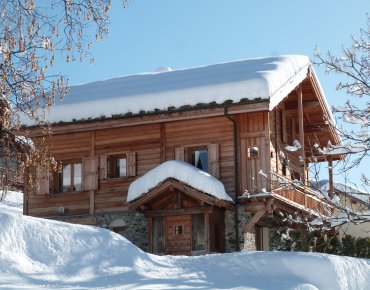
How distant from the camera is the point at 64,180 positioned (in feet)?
77.9

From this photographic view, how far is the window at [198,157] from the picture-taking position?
22.0 metres

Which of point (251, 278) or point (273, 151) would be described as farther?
point (273, 151)

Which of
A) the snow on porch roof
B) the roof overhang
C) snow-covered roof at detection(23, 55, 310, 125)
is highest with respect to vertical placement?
snow-covered roof at detection(23, 55, 310, 125)

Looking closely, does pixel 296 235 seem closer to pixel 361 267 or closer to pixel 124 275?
pixel 361 267

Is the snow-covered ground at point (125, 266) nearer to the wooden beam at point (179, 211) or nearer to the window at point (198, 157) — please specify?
the wooden beam at point (179, 211)

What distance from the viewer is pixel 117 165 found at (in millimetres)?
23188

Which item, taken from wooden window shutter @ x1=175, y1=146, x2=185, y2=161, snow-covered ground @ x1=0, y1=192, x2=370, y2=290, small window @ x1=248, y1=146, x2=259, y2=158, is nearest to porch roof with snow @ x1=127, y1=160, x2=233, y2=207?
small window @ x1=248, y1=146, x2=259, y2=158

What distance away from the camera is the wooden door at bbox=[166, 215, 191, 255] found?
20844 millimetres

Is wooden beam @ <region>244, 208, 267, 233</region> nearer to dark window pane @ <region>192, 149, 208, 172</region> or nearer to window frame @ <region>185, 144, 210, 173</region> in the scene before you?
dark window pane @ <region>192, 149, 208, 172</region>

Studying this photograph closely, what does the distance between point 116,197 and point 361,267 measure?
10.5 meters

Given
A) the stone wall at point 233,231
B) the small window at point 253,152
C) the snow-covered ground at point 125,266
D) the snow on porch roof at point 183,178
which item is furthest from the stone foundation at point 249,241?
the snow-covered ground at point 125,266

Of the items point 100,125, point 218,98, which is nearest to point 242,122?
point 218,98

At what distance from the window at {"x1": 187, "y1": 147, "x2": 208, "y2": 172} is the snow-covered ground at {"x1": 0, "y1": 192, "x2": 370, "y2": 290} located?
802 cm

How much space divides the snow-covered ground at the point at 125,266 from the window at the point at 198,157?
316 inches
